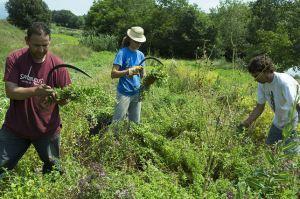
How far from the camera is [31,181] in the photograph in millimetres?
3445

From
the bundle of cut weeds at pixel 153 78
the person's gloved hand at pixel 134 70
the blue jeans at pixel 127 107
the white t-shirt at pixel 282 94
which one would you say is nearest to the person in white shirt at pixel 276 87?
the white t-shirt at pixel 282 94

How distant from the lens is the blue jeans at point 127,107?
4.91 m

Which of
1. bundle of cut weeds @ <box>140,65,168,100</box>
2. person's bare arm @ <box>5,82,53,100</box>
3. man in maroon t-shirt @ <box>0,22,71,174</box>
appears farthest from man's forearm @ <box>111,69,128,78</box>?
person's bare arm @ <box>5,82,53,100</box>

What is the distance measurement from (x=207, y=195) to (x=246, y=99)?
14.0 ft

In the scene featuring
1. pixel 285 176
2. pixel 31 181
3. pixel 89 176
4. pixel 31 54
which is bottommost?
pixel 31 181

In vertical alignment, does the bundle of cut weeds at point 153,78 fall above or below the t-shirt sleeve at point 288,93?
below

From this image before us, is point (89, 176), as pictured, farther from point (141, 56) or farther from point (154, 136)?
point (141, 56)

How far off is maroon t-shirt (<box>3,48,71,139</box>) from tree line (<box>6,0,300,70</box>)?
449 inches

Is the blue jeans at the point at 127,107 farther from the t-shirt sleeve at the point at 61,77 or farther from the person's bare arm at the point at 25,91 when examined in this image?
the person's bare arm at the point at 25,91

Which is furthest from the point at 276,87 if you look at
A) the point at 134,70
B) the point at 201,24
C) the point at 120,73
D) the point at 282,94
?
the point at 201,24

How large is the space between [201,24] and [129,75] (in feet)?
101

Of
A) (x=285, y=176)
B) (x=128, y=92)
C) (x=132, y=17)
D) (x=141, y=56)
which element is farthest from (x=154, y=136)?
(x=132, y=17)

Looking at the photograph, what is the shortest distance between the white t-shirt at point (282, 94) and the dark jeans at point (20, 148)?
2.19 meters

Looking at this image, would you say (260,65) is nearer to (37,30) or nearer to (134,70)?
(134,70)
